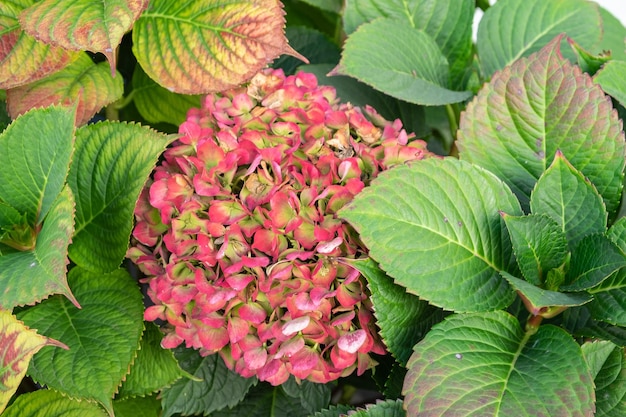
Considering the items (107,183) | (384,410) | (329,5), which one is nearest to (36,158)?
(107,183)

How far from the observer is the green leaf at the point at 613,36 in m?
1.05

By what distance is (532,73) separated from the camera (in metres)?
0.73

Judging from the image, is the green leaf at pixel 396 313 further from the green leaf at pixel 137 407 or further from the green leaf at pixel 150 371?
the green leaf at pixel 137 407

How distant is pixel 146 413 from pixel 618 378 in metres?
0.49

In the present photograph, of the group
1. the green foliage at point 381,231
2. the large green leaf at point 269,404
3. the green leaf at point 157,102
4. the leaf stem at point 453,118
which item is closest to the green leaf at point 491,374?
the green foliage at point 381,231

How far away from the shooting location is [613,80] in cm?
77

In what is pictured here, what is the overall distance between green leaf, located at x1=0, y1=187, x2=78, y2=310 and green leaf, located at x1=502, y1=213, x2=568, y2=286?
36cm

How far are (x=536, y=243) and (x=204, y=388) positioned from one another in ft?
1.23

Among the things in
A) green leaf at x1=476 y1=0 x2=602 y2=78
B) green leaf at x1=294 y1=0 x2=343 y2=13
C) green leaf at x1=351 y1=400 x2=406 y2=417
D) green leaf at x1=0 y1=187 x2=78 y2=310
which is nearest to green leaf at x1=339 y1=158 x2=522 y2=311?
green leaf at x1=351 y1=400 x2=406 y2=417

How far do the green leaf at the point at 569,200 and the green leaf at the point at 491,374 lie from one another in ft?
0.33

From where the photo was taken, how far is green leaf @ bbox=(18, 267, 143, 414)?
667 mm

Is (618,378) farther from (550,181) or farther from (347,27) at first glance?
(347,27)

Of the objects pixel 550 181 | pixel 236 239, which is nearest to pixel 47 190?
pixel 236 239

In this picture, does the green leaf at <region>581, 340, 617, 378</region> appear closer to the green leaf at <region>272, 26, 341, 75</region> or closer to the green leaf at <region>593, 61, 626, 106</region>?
the green leaf at <region>593, 61, 626, 106</region>
